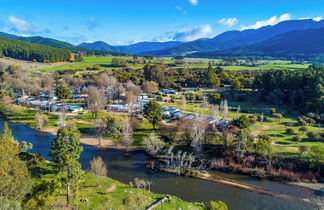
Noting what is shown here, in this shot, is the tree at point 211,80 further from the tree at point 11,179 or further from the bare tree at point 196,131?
the tree at point 11,179

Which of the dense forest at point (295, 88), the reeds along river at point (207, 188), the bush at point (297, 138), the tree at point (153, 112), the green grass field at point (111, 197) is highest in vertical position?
the dense forest at point (295, 88)

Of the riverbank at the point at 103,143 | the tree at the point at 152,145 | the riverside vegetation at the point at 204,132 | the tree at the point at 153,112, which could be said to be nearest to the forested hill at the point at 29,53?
the riverside vegetation at the point at 204,132

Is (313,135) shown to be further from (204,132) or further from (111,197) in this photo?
(111,197)

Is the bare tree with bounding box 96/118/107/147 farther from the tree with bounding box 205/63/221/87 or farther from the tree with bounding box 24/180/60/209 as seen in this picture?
the tree with bounding box 205/63/221/87

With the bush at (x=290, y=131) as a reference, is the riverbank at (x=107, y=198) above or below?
below

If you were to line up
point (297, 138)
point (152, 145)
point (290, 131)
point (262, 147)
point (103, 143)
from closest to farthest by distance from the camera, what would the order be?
1. point (262, 147)
2. point (152, 145)
3. point (297, 138)
4. point (290, 131)
5. point (103, 143)

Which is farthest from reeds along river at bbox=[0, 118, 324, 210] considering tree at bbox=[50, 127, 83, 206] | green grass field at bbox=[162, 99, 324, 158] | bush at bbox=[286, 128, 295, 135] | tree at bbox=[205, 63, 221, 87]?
tree at bbox=[205, 63, 221, 87]

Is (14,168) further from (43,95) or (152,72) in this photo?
(152,72)

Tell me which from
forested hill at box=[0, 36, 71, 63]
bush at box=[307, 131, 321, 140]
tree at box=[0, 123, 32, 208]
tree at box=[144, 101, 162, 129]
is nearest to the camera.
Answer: tree at box=[0, 123, 32, 208]

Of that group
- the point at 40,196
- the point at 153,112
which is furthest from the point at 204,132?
the point at 40,196

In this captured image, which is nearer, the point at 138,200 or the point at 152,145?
the point at 138,200

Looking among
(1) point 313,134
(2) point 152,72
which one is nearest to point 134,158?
(1) point 313,134

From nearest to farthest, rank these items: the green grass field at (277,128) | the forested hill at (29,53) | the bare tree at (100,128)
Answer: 1. the green grass field at (277,128)
2. the bare tree at (100,128)
3. the forested hill at (29,53)
